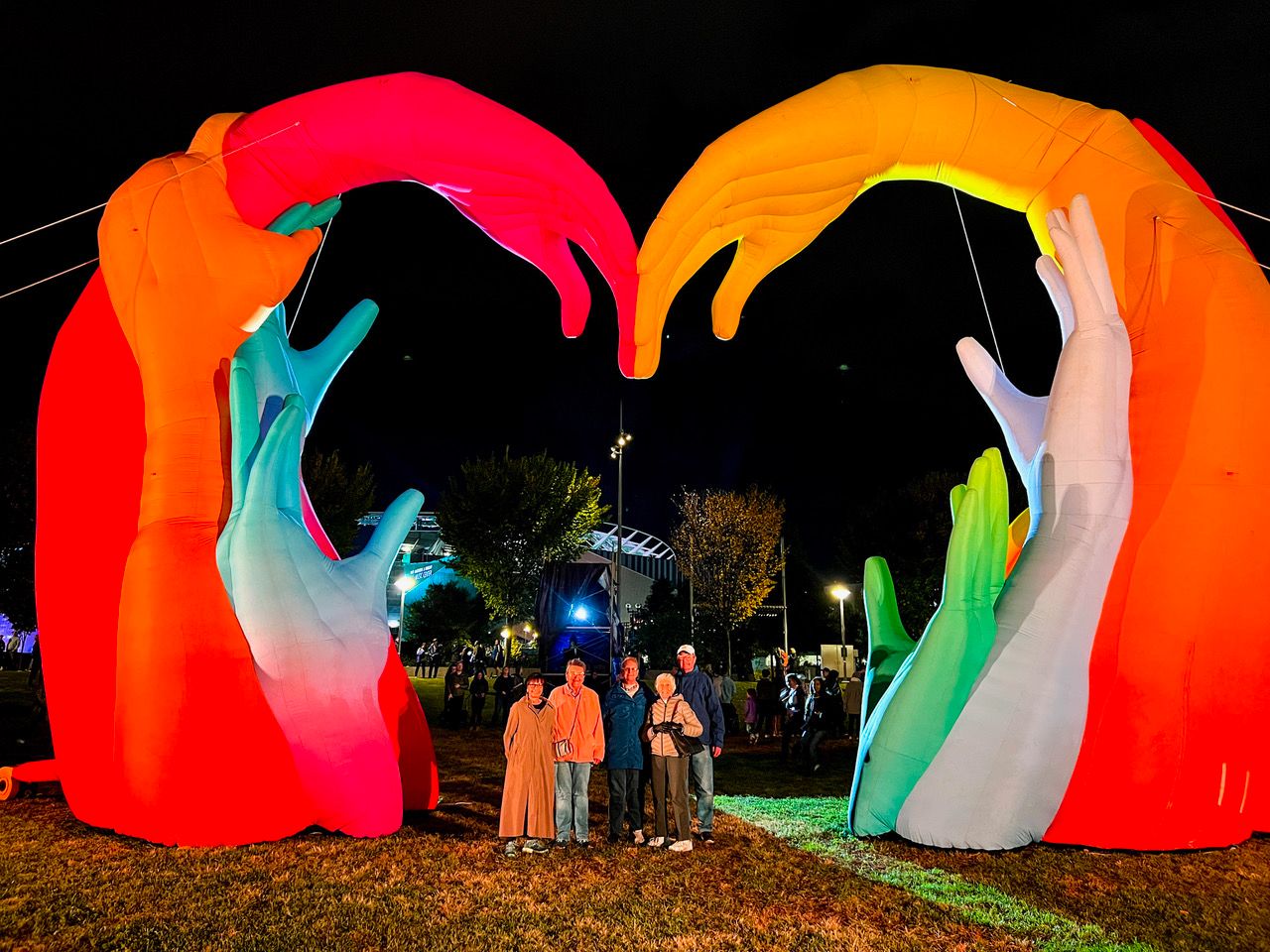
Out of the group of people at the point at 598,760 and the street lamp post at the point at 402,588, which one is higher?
the street lamp post at the point at 402,588

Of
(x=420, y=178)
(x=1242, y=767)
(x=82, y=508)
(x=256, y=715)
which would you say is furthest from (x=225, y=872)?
(x=1242, y=767)

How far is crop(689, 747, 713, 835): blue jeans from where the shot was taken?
762 cm

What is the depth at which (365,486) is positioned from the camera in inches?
1163

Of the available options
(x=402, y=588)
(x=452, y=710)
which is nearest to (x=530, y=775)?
(x=452, y=710)

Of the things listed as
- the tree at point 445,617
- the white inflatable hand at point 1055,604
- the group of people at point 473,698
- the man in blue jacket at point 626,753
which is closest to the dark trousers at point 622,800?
the man in blue jacket at point 626,753

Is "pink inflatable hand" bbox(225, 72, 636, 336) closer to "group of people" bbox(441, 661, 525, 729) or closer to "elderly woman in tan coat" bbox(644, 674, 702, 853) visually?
"elderly woman in tan coat" bbox(644, 674, 702, 853)

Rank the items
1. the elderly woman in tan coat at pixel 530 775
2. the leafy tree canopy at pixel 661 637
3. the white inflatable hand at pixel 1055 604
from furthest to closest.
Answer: the leafy tree canopy at pixel 661 637 < the elderly woman in tan coat at pixel 530 775 < the white inflatable hand at pixel 1055 604

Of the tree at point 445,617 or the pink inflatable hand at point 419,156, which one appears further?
the tree at point 445,617

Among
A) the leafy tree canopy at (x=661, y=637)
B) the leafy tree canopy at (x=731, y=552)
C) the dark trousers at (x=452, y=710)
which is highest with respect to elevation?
the leafy tree canopy at (x=731, y=552)

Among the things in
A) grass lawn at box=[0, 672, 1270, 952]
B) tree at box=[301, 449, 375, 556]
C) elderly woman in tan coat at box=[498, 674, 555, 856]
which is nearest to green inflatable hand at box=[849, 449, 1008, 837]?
grass lawn at box=[0, 672, 1270, 952]

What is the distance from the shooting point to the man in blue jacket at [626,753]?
7.49 metres

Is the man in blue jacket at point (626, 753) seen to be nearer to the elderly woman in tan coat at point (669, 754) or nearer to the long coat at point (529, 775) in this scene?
the elderly woman in tan coat at point (669, 754)

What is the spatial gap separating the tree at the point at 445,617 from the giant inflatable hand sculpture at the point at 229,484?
32820 millimetres

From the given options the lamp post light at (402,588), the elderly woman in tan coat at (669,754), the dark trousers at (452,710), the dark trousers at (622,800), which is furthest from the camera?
the lamp post light at (402,588)
